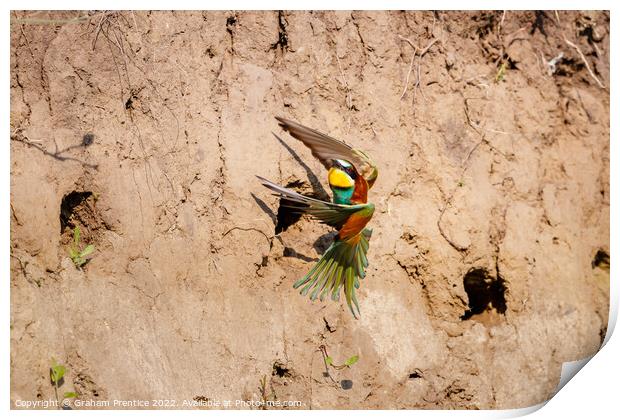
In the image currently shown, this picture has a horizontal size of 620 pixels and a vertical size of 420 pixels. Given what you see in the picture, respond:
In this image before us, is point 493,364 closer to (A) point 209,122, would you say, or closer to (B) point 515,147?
(B) point 515,147

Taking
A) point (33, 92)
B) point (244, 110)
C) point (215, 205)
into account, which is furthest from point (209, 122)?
point (33, 92)

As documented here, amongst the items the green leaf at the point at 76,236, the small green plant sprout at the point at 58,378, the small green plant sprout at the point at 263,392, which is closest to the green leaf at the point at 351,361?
the small green plant sprout at the point at 263,392

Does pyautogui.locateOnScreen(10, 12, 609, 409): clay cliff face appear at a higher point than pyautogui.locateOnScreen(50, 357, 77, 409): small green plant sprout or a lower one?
higher

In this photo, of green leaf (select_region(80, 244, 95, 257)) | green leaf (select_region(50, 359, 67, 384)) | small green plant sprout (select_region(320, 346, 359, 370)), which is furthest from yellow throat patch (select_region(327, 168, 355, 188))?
green leaf (select_region(50, 359, 67, 384))

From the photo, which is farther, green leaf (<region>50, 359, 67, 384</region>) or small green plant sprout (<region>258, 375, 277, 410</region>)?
small green plant sprout (<region>258, 375, 277, 410</region>)

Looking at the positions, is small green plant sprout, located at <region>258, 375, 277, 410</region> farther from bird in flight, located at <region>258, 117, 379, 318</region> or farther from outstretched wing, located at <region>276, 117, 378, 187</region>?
outstretched wing, located at <region>276, 117, 378, 187</region>

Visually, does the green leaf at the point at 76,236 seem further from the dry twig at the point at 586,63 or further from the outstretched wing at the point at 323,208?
the dry twig at the point at 586,63

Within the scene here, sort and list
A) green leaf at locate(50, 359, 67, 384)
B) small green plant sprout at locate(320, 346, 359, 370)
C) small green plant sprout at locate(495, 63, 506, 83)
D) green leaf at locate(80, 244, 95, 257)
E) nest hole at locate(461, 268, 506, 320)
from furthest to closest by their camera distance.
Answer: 1. small green plant sprout at locate(495, 63, 506, 83)
2. nest hole at locate(461, 268, 506, 320)
3. small green plant sprout at locate(320, 346, 359, 370)
4. green leaf at locate(80, 244, 95, 257)
5. green leaf at locate(50, 359, 67, 384)
